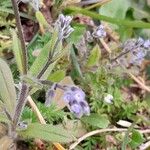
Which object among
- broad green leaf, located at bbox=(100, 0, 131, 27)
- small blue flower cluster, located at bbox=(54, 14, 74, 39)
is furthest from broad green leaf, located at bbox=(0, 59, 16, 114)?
broad green leaf, located at bbox=(100, 0, 131, 27)

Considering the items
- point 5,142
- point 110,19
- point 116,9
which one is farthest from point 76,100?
point 116,9

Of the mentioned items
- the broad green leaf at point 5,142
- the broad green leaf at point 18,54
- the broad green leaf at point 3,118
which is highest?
the broad green leaf at point 18,54

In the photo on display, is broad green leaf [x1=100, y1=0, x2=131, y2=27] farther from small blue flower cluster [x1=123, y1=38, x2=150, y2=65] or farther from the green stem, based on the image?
small blue flower cluster [x1=123, y1=38, x2=150, y2=65]

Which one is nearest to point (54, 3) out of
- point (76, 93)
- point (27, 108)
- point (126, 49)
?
point (126, 49)

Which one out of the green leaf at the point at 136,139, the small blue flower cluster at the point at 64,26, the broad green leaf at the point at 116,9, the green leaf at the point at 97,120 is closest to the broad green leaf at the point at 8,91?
the small blue flower cluster at the point at 64,26

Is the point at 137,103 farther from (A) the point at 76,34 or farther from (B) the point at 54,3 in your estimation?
(B) the point at 54,3

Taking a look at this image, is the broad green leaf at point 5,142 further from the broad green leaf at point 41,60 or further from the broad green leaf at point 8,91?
the broad green leaf at point 41,60

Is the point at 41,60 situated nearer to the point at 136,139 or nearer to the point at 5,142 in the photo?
the point at 5,142
